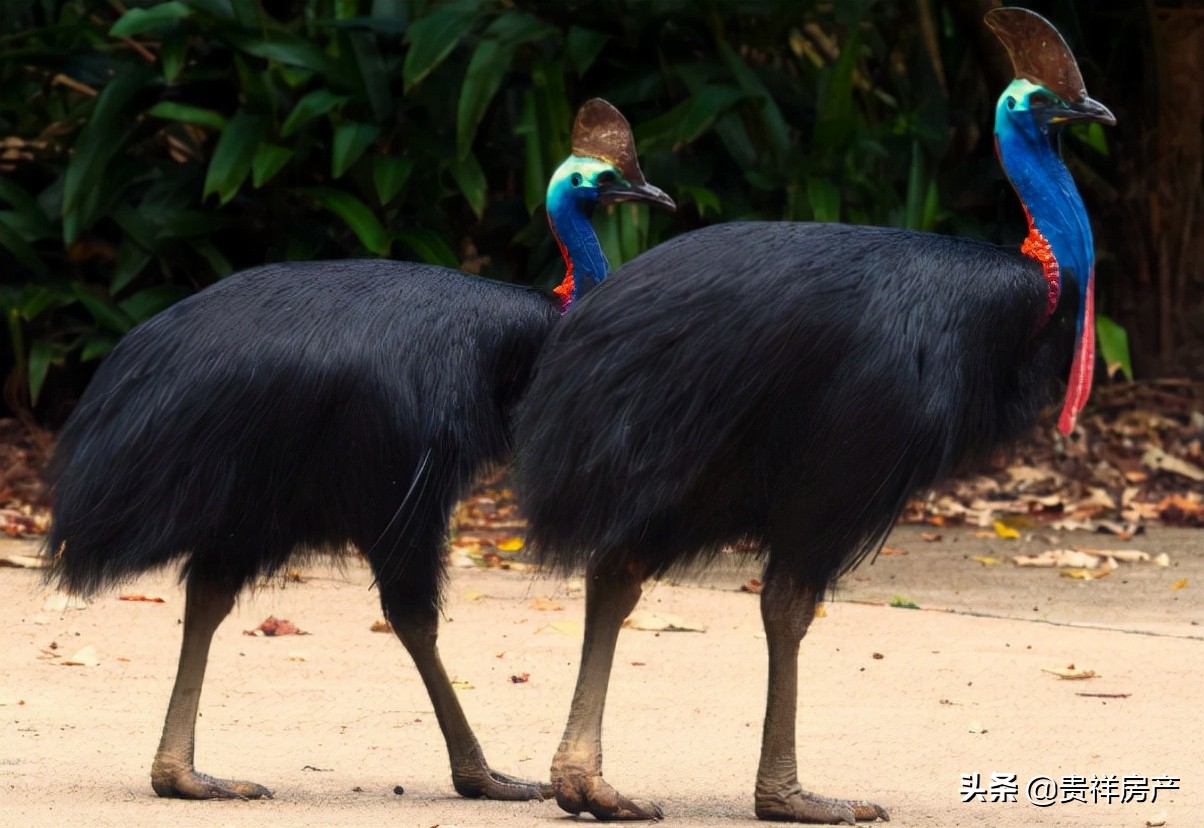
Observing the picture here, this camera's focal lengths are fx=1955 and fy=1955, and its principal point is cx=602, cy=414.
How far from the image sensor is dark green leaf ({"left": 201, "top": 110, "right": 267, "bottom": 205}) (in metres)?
8.26

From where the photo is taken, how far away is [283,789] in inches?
166

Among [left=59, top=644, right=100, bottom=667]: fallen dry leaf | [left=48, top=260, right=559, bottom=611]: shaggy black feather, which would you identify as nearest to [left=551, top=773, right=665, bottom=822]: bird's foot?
[left=48, top=260, right=559, bottom=611]: shaggy black feather

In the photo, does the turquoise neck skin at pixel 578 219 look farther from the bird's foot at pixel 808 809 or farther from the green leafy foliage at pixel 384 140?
the green leafy foliage at pixel 384 140

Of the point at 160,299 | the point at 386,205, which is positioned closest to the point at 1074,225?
the point at 386,205

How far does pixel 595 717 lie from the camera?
3869 millimetres

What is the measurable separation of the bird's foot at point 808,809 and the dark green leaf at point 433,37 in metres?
4.87

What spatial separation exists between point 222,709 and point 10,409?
4.66m

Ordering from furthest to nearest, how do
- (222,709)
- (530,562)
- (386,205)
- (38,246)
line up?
(38,246) → (386,205) → (222,709) → (530,562)

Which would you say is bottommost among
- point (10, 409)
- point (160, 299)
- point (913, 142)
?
point (10, 409)

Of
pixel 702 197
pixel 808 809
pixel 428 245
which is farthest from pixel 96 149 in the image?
pixel 808 809

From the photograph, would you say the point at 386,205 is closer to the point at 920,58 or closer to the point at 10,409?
the point at 10,409

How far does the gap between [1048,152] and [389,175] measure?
183 inches

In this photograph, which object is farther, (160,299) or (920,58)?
(920,58)

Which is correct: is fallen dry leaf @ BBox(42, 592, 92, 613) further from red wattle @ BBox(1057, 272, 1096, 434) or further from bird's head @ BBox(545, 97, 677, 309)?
red wattle @ BBox(1057, 272, 1096, 434)
